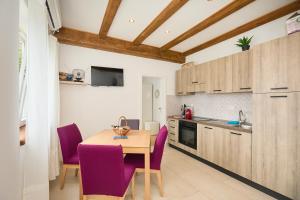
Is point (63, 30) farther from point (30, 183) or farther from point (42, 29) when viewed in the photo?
point (30, 183)

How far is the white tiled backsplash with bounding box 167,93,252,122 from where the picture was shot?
2.97m

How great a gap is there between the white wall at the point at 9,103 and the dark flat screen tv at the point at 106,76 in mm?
2730

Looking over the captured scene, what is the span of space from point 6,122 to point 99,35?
296cm

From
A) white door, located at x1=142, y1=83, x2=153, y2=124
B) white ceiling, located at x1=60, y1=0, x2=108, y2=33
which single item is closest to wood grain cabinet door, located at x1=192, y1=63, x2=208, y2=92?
white ceiling, located at x1=60, y1=0, x2=108, y2=33

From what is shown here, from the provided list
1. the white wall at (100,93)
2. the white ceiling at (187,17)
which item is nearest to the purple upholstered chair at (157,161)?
the white wall at (100,93)

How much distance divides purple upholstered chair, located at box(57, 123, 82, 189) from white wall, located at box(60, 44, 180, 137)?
1065 mm

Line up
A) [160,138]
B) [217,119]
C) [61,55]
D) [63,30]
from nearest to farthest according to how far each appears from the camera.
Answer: [160,138]
[63,30]
[61,55]
[217,119]

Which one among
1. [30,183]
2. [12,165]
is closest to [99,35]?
[30,183]

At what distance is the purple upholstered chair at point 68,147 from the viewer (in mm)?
2062

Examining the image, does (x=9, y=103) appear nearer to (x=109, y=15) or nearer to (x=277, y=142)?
(x=109, y=15)

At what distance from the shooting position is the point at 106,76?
11.9 feet

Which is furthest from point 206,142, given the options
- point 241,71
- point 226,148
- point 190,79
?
point 190,79

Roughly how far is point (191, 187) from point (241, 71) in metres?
2.17

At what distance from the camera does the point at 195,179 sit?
8.25ft
